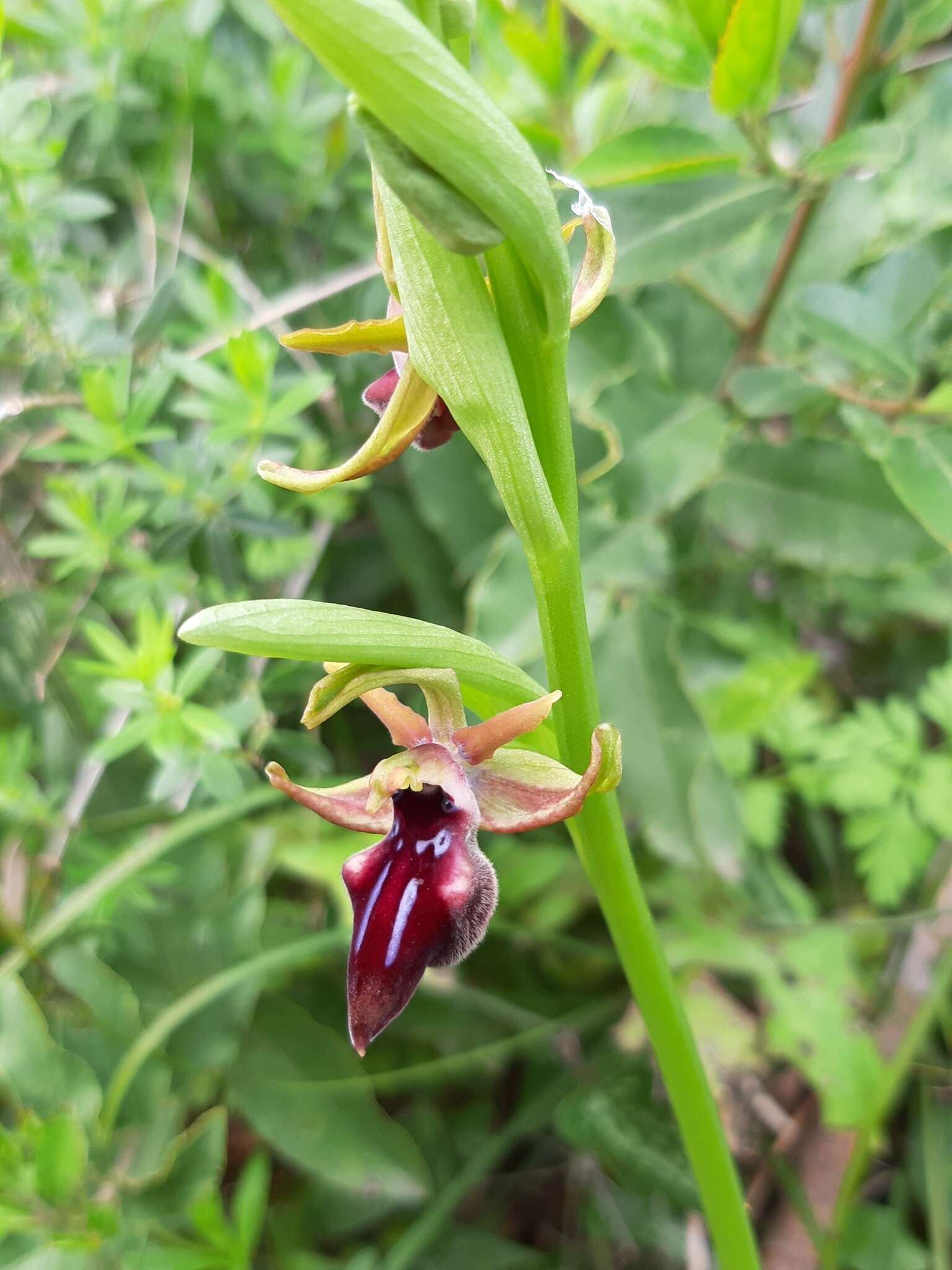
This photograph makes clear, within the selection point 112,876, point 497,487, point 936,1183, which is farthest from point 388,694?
point 936,1183

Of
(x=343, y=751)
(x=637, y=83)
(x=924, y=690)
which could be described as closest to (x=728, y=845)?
(x=924, y=690)

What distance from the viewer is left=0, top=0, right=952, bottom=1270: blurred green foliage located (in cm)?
82

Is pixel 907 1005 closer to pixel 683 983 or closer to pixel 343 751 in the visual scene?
pixel 683 983

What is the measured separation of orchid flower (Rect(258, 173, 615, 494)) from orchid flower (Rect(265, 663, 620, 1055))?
106 mm

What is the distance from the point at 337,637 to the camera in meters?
0.43

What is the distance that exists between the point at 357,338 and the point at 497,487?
11cm

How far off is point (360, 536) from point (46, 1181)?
0.81m

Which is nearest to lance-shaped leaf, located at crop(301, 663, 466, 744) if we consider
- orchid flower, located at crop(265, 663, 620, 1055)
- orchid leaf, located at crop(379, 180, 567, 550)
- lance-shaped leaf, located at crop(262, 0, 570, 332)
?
orchid flower, located at crop(265, 663, 620, 1055)

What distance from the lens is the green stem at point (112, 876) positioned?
2.93ft

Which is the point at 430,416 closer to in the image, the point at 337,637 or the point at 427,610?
the point at 337,637

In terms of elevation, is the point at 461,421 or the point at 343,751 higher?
the point at 461,421

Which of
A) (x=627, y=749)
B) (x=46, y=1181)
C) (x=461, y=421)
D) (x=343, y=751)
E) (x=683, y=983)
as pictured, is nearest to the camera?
(x=461, y=421)

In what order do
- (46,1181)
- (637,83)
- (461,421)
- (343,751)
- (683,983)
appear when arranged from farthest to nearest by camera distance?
(637,83), (343,751), (683,983), (46,1181), (461,421)

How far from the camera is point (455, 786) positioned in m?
0.49
